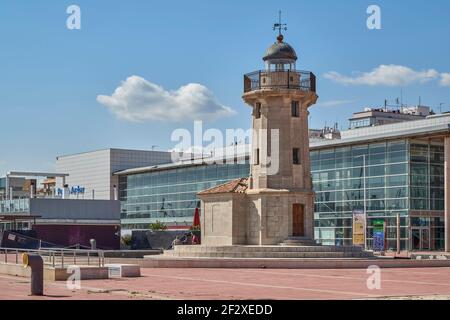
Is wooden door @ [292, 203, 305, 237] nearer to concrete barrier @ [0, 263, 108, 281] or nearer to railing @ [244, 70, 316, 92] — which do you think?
railing @ [244, 70, 316, 92]

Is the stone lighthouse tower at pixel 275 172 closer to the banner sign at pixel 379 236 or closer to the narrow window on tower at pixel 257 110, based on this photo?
the narrow window on tower at pixel 257 110

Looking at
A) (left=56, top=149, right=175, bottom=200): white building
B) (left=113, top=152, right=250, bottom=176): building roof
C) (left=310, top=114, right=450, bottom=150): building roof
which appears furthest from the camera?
(left=56, top=149, right=175, bottom=200): white building

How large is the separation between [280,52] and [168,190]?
57.5 metres

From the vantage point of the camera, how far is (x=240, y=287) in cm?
2773

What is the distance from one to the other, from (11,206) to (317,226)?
31.9m

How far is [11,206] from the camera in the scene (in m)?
87.6

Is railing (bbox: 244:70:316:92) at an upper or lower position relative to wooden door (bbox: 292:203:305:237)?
upper

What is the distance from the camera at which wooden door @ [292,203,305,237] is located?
48.4 m

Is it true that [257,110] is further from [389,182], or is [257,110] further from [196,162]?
[196,162]

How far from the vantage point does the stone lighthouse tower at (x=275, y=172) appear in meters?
48.2

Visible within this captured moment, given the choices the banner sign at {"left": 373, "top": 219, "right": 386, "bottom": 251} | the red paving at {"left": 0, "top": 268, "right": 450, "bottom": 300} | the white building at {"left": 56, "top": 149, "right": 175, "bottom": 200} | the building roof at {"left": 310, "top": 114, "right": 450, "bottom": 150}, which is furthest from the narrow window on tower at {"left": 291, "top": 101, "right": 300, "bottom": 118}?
the white building at {"left": 56, "top": 149, "right": 175, "bottom": 200}
